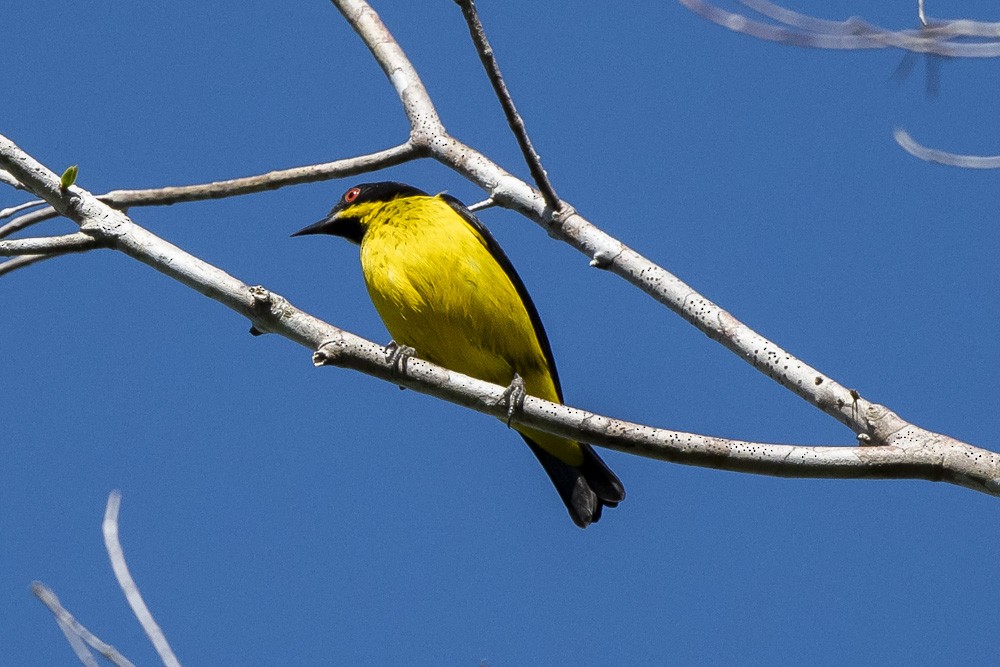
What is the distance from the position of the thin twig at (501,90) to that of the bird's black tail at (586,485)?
2.23 m

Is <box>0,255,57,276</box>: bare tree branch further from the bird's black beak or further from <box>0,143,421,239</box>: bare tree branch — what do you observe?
the bird's black beak

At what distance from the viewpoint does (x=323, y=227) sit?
6805 millimetres

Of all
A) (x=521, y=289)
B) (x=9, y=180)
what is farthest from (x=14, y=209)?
(x=521, y=289)

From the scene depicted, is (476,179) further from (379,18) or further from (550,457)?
(550,457)

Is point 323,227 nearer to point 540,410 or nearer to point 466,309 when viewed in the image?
point 466,309

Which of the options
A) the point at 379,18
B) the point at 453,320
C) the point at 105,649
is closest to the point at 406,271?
the point at 453,320

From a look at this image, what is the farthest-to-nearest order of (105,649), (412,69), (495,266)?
(495,266), (412,69), (105,649)

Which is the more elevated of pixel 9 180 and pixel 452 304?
pixel 452 304

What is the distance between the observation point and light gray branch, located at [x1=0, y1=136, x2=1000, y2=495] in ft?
11.3

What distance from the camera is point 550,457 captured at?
6398 millimetres

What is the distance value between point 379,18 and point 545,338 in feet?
6.31

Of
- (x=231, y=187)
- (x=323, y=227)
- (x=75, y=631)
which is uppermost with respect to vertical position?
(x=323, y=227)

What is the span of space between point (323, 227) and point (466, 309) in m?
1.45

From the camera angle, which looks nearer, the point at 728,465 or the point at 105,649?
the point at 728,465
